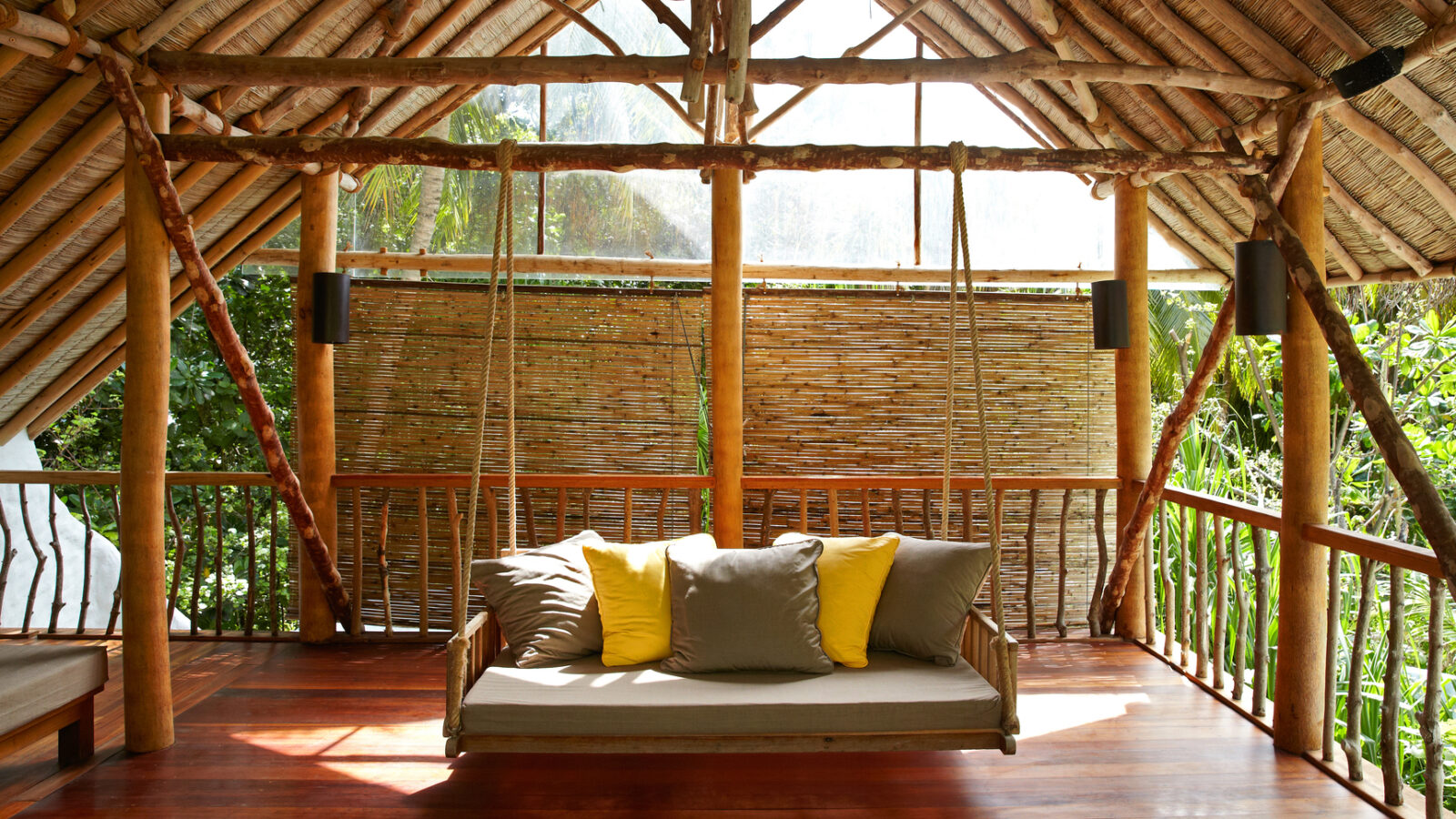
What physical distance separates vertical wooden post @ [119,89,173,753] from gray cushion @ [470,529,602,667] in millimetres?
1236

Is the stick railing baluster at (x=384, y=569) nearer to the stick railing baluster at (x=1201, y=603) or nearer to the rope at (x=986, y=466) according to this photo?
the rope at (x=986, y=466)

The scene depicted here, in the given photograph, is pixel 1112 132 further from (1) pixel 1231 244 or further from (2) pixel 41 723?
(2) pixel 41 723

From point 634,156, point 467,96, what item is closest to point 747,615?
point 634,156

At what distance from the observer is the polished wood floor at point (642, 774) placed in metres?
3.09

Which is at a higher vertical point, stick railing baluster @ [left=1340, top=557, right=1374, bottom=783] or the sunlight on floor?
stick railing baluster @ [left=1340, top=557, right=1374, bottom=783]

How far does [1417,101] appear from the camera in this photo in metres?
3.72

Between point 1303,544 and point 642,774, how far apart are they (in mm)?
2713

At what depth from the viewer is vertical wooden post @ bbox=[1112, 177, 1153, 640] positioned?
5113 millimetres

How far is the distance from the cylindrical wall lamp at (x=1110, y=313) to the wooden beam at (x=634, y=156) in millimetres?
1176

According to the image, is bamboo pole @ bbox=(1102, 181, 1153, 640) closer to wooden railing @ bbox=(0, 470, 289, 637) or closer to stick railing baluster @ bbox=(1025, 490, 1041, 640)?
stick railing baluster @ bbox=(1025, 490, 1041, 640)

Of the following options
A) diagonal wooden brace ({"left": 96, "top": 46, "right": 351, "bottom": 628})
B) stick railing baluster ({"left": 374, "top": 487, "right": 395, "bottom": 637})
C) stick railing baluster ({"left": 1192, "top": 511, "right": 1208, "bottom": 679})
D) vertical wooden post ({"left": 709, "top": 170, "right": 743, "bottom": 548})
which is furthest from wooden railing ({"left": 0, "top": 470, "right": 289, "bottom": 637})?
stick railing baluster ({"left": 1192, "top": 511, "right": 1208, "bottom": 679})

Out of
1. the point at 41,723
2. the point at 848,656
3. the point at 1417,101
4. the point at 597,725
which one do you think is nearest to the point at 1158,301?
the point at 1417,101

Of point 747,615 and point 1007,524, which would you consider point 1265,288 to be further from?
point 1007,524

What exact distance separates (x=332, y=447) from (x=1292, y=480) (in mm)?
4648
